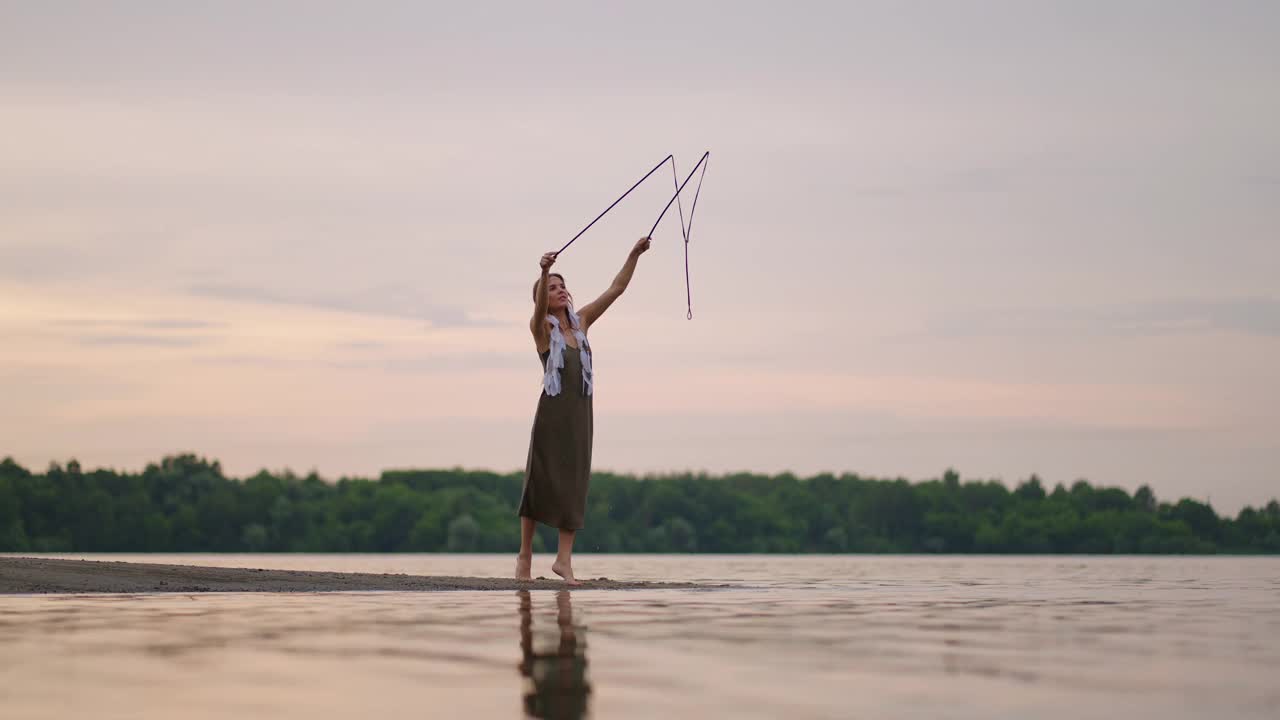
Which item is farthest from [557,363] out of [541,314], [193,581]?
[193,581]

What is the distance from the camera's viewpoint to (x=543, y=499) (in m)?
11.5

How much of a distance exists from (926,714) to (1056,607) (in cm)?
451

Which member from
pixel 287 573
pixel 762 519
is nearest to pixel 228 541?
pixel 762 519

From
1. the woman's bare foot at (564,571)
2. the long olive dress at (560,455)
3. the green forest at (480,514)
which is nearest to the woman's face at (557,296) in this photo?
the long olive dress at (560,455)

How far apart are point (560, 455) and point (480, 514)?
80.3 m

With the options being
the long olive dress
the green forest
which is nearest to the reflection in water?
the long olive dress

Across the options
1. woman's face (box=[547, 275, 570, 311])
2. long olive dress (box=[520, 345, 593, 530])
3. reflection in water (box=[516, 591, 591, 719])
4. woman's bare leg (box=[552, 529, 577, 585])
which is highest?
woman's face (box=[547, 275, 570, 311])

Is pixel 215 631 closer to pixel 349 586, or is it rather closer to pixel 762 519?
pixel 349 586

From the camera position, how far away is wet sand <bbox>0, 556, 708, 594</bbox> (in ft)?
30.4

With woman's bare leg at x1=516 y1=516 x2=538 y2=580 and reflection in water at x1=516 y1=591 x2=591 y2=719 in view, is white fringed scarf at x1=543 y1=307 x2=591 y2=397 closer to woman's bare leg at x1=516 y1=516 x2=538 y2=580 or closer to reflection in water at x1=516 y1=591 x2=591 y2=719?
woman's bare leg at x1=516 y1=516 x2=538 y2=580

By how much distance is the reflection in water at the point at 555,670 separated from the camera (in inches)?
144

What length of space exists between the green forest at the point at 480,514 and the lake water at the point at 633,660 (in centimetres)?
6864

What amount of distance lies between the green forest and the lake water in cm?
6864

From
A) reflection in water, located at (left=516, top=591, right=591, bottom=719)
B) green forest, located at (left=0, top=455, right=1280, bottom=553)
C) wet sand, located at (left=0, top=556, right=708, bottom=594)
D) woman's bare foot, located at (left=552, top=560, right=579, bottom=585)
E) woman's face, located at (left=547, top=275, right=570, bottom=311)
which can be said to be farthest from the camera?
green forest, located at (left=0, top=455, right=1280, bottom=553)
